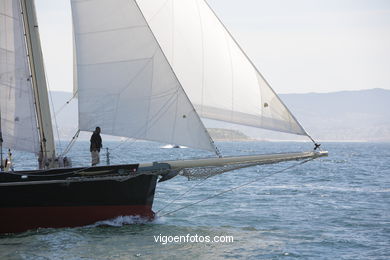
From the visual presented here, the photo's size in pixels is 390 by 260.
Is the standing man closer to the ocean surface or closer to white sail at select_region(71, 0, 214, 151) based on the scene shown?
white sail at select_region(71, 0, 214, 151)

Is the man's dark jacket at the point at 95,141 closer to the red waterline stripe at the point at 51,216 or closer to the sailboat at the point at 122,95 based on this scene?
the sailboat at the point at 122,95

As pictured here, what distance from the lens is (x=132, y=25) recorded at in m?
19.1

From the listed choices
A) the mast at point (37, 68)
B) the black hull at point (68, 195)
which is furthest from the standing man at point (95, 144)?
the mast at point (37, 68)

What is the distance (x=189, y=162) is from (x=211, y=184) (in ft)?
73.5

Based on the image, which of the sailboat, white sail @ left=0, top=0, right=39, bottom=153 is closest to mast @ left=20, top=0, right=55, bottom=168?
the sailboat

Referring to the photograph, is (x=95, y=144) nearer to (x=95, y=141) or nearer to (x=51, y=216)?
(x=95, y=141)

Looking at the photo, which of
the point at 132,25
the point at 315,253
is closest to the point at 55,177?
the point at 132,25

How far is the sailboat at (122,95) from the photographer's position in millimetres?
18766

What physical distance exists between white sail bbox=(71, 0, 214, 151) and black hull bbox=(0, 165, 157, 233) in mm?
1657

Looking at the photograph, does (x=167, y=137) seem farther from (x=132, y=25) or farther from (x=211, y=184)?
(x=211, y=184)

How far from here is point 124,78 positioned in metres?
19.2

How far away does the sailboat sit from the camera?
18766 millimetres

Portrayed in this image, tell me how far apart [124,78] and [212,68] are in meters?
2.48

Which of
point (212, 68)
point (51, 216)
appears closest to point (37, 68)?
point (51, 216)
